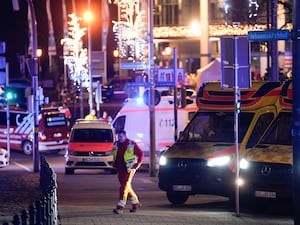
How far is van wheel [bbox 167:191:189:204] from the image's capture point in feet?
61.8

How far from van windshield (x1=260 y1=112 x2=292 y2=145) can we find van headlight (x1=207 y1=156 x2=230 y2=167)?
800 mm

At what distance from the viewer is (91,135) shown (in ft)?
102

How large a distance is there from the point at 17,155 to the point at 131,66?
1538 cm

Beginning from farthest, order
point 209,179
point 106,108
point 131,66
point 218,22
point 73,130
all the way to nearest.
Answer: point 218,22, point 106,108, point 73,130, point 131,66, point 209,179

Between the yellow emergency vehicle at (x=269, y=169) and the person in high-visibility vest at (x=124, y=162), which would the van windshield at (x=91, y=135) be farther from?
the person in high-visibility vest at (x=124, y=162)

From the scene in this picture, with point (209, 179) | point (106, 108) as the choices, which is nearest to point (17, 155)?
point (106, 108)

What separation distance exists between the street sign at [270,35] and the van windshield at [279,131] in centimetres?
459

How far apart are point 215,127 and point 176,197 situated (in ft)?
5.92

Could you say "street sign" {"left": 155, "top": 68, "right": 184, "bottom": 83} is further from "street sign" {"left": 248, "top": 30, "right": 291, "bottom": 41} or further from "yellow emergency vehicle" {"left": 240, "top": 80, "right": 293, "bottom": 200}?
"street sign" {"left": 248, "top": 30, "right": 291, "bottom": 41}

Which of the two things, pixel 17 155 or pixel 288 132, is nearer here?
pixel 288 132

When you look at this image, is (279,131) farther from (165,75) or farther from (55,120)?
(55,120)

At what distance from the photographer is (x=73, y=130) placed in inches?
1232

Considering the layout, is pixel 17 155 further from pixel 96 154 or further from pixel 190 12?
pixel 190 12

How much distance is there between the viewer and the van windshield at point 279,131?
18.1 metres
